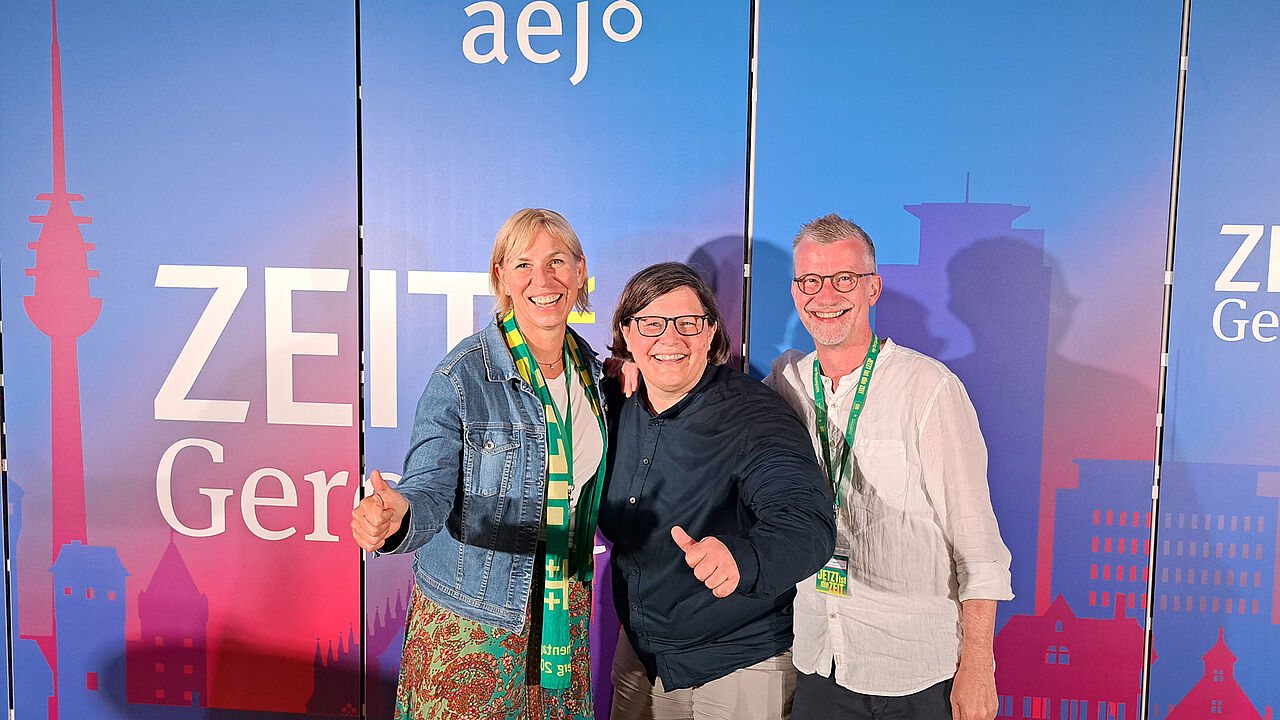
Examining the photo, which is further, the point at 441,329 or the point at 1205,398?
the point at 441,329

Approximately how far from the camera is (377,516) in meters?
1.62

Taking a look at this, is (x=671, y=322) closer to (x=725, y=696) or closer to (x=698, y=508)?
(x=698, y=508)

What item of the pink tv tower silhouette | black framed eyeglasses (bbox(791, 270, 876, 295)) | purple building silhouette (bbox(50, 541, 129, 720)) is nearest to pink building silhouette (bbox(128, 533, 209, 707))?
purple building silhouette (bbox(50, 541, 129, 720))

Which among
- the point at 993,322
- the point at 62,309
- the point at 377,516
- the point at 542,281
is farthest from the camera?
the point at 62,309

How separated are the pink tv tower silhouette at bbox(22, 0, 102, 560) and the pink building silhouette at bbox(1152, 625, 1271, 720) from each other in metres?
3.57

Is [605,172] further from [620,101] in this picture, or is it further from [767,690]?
[767,690]

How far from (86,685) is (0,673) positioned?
0.32 metres

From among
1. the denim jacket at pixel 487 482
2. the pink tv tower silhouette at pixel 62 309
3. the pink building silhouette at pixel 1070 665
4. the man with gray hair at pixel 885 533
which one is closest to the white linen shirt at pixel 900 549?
the man with gray hair at pixel 885 533

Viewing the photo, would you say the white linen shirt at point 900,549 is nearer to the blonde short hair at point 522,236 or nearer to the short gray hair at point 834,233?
the short gray hair at point 834,233

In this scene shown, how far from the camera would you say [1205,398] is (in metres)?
2.53

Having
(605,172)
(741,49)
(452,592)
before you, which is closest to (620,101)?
(605,172)

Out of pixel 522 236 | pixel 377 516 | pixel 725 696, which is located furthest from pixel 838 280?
pixel 377 516

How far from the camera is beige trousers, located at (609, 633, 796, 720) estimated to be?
190cm

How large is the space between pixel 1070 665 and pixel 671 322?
69.2 inches
